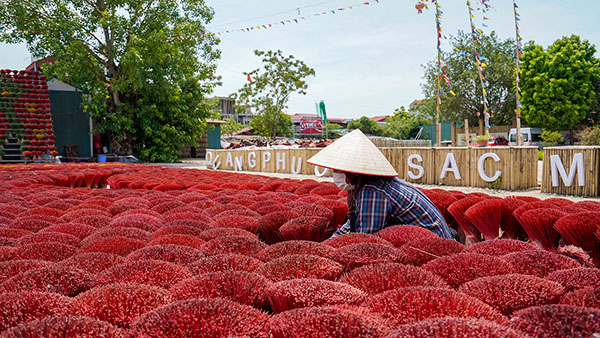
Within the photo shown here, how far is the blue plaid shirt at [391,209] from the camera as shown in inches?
95.0

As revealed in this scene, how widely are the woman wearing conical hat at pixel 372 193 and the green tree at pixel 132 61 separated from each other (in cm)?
1594

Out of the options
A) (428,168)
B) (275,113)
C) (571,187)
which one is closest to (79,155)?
(275,113)

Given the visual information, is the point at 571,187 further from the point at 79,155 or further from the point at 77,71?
the point at 79,155

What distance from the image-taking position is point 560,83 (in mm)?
27859

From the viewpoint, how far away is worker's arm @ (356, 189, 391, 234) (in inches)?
94.6

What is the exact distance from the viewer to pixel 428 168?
908cm

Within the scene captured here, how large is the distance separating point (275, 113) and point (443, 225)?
89.1 ft

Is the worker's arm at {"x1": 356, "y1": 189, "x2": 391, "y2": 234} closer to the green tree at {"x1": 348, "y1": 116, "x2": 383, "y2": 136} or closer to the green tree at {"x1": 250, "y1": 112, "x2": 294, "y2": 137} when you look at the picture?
the green tree at {"x1": 250, "y1": 112, "x2": 294, "y2": 137}

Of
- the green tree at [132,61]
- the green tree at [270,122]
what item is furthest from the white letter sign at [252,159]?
the green tree at [270,122]

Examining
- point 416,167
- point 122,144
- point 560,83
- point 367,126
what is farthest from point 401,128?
point 416,167

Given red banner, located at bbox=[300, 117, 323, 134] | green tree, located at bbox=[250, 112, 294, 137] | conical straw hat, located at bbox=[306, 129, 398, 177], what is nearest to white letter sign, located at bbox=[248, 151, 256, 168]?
conical straw hat, located at bbox=[306, 129, 398, 177]

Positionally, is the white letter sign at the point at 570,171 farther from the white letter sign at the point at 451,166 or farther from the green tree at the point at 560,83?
the green tree at the point at 560,83

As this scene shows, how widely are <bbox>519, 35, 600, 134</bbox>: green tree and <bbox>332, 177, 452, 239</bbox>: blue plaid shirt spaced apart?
2957 cm

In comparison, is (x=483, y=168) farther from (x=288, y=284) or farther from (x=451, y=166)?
(x=288, y=284)
